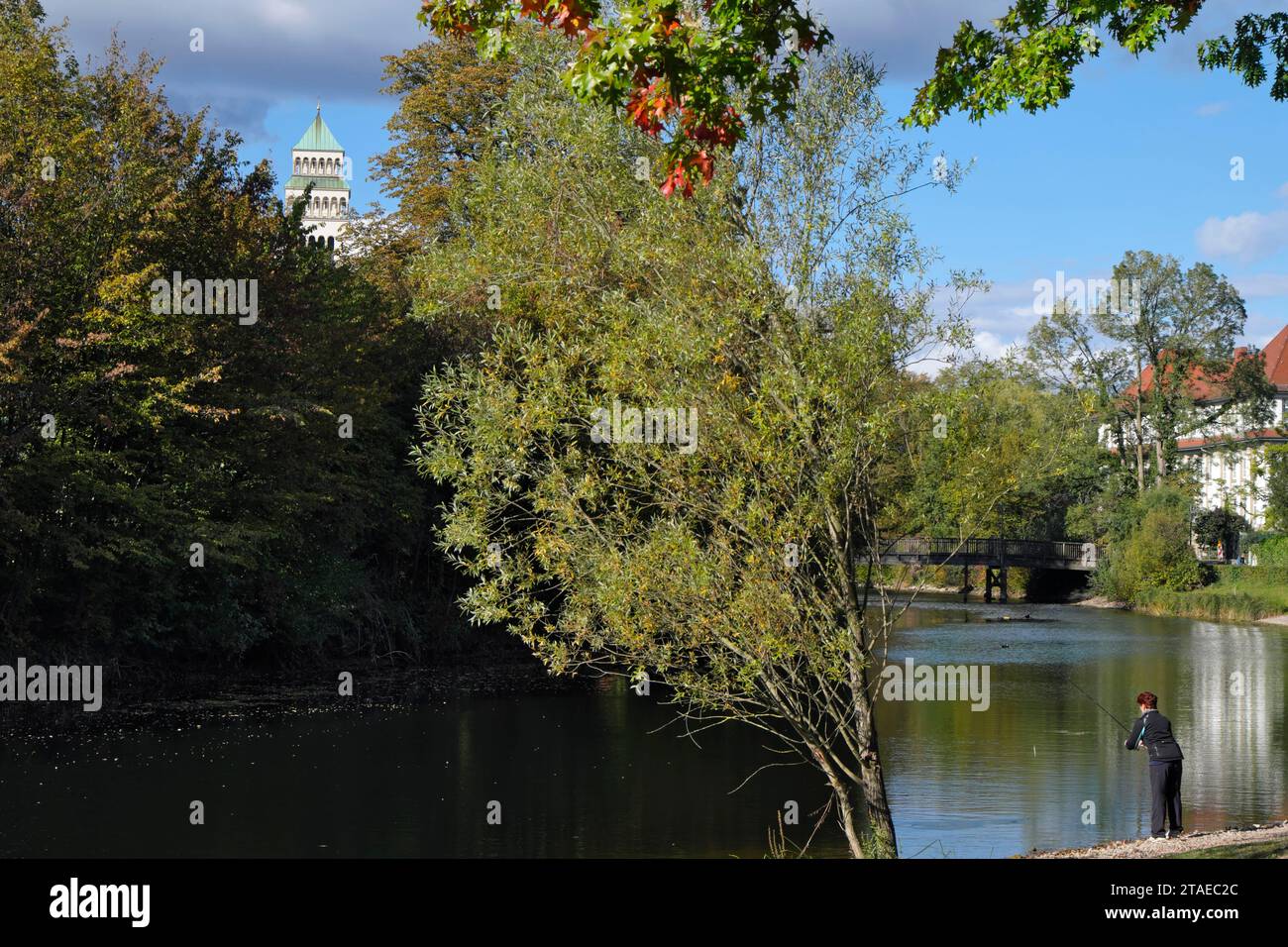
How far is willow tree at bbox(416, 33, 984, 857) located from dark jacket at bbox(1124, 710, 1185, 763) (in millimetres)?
3109

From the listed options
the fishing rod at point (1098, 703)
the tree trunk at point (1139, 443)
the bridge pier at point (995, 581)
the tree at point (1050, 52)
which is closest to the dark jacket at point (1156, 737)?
the tree at point (1050, 52)

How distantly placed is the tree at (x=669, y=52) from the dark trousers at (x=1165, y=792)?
9.58 m

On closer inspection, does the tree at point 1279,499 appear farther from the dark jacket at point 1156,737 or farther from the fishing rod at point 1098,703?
the dark jacket at point 1156,737

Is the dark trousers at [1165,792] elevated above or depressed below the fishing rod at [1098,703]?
above

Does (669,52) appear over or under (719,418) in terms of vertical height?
over

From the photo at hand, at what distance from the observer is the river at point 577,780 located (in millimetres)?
A: 19078

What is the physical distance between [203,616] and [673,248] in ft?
62.1

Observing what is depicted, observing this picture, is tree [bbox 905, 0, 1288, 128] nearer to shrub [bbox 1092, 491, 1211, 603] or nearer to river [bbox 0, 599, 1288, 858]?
river [bbox 0, 599, 1288, 858]

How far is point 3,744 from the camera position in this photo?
23859 millimetres

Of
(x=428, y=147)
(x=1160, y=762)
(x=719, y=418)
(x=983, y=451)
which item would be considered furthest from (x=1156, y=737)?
(x=428, y=147)

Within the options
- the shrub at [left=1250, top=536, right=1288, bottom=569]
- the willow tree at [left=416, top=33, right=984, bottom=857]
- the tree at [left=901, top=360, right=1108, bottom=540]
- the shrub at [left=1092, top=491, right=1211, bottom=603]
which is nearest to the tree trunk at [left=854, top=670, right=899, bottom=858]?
the willow tree at [left=416, top=33, right=984, bottom=857]

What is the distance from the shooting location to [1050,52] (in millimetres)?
13281

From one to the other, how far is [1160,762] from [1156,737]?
0.39 meters

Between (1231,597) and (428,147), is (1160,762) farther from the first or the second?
(1231,597)
